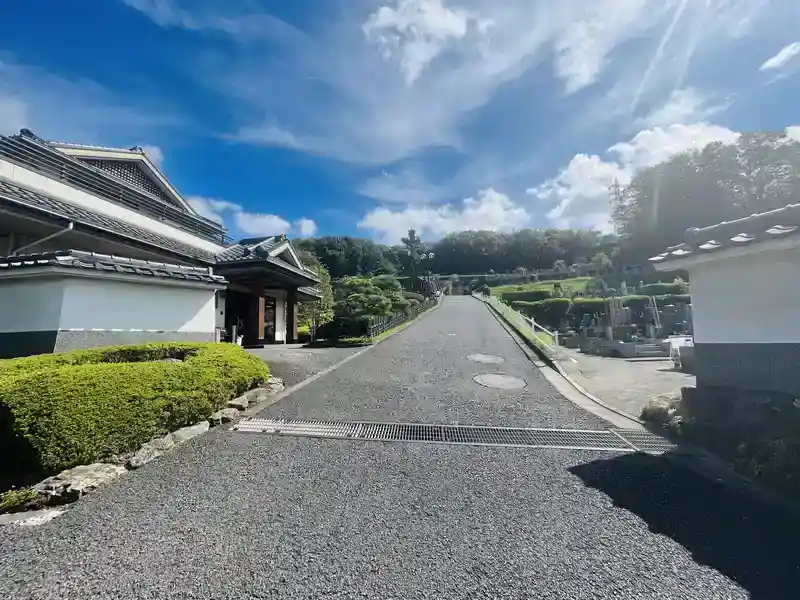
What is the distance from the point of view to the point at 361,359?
11.0 meters

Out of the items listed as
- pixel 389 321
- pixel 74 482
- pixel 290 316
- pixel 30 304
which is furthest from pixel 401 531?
pixel 389 321

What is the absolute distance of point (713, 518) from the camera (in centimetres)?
300

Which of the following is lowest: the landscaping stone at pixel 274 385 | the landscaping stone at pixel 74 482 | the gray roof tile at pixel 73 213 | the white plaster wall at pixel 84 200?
the landscaping stone at pixel 74 482

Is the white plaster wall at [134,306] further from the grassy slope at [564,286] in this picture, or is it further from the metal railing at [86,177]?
the grassy slope at [564,286]

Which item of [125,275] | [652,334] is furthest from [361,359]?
[652,334]

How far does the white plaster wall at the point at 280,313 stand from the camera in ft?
55.8

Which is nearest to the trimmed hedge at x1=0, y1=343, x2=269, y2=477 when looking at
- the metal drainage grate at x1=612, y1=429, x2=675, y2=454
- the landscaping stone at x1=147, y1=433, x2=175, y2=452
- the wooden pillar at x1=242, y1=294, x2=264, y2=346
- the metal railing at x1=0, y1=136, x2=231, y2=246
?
the landscaping stone at x1=147, y1=433, x2=175, y2=452

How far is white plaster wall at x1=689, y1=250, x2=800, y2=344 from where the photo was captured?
168 inches

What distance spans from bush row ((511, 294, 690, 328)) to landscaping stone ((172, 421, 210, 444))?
25.3 m

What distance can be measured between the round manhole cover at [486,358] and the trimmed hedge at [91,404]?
707cm

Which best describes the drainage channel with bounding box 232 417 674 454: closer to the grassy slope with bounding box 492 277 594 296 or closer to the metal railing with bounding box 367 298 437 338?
the metal railing with bounding box 367 298 437 338

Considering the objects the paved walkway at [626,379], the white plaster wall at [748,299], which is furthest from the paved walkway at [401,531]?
the paved walkway at [626,379]

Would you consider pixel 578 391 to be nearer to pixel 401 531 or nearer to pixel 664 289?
pixel 401 531

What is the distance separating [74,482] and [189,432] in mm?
1411
